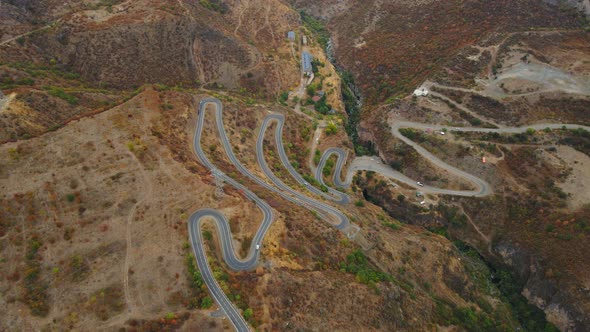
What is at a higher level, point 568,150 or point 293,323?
point 568,150

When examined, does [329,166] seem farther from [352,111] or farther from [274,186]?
[352,111]

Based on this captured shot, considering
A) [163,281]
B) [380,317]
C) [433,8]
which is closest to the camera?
[163,281]

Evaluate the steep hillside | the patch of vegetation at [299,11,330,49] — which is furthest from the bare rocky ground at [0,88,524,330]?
the patch of vegetation at [299,11,330,49]

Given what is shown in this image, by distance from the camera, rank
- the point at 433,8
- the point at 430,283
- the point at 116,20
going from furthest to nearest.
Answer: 1. the point at 433,8
2. the point at 116,20
3. the point at 430,283

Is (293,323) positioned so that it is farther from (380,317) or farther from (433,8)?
(433,8)

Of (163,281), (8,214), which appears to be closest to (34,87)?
(8,214)

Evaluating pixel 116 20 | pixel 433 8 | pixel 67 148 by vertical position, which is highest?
pixel 433 8

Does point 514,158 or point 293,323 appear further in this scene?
point 514,158

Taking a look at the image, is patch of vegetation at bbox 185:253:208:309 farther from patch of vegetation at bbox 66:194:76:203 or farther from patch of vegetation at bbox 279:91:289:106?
patch of vegetation at bbox 279:91:289:106
